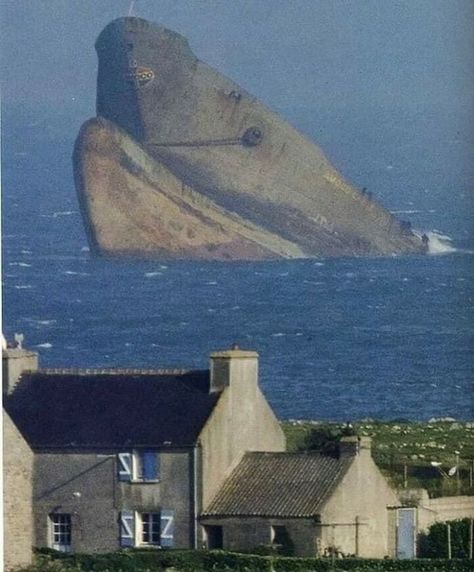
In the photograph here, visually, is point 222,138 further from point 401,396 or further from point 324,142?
point 401,396

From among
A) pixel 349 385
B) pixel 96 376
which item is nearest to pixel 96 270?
pixel 96 376

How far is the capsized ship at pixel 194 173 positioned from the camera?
9.60m

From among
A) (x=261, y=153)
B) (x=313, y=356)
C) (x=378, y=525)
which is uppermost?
(x=261, y=153)

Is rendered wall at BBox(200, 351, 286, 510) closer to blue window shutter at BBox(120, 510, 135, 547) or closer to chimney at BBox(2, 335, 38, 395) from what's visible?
blue window shutter at BBox(120, 510, 135, 547)

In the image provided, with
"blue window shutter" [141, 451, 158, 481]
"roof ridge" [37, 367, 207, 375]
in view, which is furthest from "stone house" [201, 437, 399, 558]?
"roof ridge" [37, 367, 207, 375]

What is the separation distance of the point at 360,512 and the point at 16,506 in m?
1.22

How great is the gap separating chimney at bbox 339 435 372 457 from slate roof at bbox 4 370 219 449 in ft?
1.60

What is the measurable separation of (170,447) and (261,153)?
1146 mm

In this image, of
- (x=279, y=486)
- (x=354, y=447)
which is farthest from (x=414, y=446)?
(x=279, y=486)

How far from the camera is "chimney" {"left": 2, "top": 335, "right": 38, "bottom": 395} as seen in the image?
959cm

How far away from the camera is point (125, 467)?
30.8 feet

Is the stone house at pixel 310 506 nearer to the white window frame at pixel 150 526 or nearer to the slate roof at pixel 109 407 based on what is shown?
the white window frame at pixel 150 526

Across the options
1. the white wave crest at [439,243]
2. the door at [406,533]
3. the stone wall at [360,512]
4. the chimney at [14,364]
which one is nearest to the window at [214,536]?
the stone wall at [360,512]

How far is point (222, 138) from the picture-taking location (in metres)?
9.70
